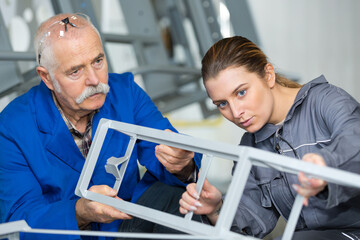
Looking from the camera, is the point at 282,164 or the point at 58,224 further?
the point at 58,224

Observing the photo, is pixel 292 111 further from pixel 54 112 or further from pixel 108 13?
pixel 108 13

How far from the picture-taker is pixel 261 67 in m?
1.59

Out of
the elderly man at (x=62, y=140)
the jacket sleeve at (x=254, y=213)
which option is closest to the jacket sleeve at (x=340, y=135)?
the jacket sleeve at (x=254, y=213)

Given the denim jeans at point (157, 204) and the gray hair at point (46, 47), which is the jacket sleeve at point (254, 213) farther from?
the gray hair at point (46, 47)

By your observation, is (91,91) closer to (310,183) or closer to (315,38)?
(310,183)

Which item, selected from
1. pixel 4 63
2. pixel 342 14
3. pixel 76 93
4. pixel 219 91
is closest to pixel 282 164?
pixel 219 91

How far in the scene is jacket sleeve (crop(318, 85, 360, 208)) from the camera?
1.23m

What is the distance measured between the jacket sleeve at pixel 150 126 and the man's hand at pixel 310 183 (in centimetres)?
62

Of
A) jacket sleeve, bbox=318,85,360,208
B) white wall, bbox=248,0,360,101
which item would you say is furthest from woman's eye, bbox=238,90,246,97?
white wall, bbox=248,0,360,101

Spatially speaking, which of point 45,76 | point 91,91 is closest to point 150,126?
point 91,91

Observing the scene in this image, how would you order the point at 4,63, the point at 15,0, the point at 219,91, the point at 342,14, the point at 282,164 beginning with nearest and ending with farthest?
the point at 282,164 < the point at 219,91 < the point at 4,63 < the point at 15,0 < the point at 342,14

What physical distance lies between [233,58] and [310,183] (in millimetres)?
559

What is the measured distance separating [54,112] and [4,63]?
126 cm

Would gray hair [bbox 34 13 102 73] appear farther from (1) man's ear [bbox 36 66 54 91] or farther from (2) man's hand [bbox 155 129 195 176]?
(2) man's hand [bbox 155 129 195 176]
